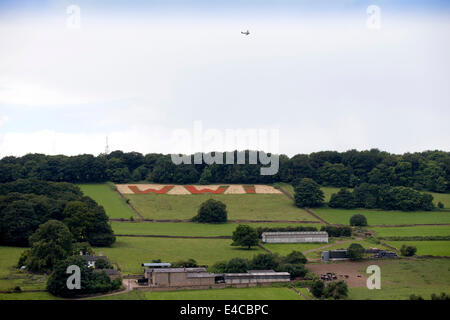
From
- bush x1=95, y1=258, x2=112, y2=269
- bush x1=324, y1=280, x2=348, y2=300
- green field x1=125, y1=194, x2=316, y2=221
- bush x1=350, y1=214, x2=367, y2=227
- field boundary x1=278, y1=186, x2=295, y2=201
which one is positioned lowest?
bush x1=324, y1=280, x2=348, y2=300

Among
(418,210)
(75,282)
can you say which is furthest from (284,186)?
(75,282)

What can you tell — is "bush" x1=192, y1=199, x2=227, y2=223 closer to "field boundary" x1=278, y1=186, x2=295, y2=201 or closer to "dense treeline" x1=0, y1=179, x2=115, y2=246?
"dense treeline" x1=0, y1=179, x2=115, y2=246

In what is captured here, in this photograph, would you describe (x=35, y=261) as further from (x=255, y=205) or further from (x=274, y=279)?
Result: (x=255, y=205)

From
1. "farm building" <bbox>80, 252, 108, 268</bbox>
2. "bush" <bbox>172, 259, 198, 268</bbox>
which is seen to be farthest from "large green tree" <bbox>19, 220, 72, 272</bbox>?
"bush" <bbox>172, 259, 198, 268</bbox>

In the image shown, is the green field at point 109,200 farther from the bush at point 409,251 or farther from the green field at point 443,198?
the green field at point 443,198
